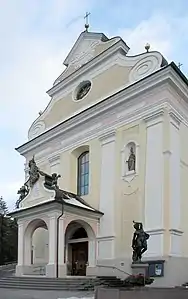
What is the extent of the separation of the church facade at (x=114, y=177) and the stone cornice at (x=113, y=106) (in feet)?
0.16

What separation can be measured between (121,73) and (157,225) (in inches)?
315

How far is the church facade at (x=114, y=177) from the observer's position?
1708cm

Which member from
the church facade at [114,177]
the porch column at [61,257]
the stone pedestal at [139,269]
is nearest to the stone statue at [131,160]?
the church facade at [114,177]

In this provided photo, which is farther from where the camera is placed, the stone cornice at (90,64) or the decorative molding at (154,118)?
the stone cornice at (90,64)

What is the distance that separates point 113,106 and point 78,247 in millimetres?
7061

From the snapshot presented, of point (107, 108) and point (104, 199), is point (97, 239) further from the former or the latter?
point (107, 108)

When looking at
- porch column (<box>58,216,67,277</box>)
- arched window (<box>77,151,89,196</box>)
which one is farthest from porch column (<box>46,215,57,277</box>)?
arched window (<box>77,151,89,196</box>)

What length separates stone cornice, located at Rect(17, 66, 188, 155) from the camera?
18.1m

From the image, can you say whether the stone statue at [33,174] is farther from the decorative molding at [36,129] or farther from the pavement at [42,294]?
the pavement at [42,294]

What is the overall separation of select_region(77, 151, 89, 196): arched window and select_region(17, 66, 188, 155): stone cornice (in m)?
1.65

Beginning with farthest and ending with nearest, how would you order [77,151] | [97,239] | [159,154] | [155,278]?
[77,151] < [97,239] < [159,154] < [155,278]

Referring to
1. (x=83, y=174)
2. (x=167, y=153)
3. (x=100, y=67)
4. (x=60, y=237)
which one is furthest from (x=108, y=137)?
(x=60, y=237)

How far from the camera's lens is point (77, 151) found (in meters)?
22.2

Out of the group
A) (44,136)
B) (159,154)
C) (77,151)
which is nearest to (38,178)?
(77,151)
